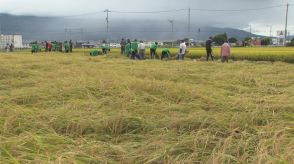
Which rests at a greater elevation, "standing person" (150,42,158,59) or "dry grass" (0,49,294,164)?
"standing person" (150,42,158,59)

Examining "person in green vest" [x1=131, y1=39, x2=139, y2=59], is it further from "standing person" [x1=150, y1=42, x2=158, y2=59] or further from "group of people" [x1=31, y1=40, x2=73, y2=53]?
"group of people" [x1=31, y1=40, x2=73, y2=53]

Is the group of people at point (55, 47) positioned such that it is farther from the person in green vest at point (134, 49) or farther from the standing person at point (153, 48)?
the person in green vest at point (134, 49)

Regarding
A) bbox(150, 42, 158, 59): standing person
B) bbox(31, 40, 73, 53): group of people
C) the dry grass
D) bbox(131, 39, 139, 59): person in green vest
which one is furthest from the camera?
bbox(31, 40, 73, 53): group of people

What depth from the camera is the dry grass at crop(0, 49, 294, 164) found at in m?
3.43

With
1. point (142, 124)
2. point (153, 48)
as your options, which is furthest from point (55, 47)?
point (142, 124)

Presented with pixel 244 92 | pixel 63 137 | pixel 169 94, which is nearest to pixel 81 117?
pixel 63 137

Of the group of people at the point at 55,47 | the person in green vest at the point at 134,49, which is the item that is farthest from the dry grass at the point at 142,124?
the group of people at the point at 55,47

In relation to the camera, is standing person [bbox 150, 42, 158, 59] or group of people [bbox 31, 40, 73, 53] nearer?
standing person [bbox 150, 42, 158, 59]

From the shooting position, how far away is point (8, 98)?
6.18m

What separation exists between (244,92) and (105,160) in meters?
4.26

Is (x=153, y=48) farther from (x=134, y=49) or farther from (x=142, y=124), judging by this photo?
(x=142, y=124)

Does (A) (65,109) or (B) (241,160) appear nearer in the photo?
(B) (241,160)

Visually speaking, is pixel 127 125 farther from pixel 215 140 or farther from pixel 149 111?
pixel 215 140

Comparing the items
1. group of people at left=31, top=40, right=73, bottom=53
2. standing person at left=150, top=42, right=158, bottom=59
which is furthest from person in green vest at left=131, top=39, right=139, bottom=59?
group of people at left=31, top=40, right=73, bottom=53
